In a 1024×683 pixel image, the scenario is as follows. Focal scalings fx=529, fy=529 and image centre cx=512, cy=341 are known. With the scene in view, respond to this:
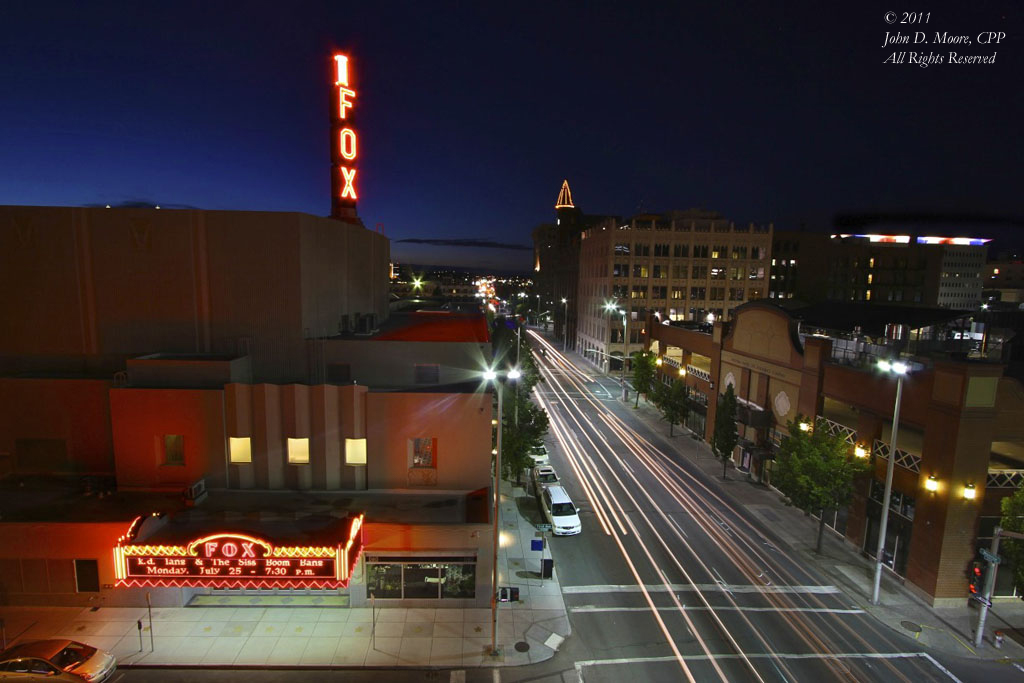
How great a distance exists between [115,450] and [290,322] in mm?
8757

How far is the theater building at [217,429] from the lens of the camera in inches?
766

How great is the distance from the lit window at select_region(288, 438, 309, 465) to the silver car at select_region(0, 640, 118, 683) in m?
8.53

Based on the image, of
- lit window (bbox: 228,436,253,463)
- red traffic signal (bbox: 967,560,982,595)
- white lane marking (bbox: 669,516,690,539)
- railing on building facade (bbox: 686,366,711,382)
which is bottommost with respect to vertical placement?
white lane marking (bbox: 669,516,690,539)

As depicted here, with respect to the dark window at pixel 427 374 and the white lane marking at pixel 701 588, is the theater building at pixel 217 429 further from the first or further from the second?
the white lane marking at pixel 701 588

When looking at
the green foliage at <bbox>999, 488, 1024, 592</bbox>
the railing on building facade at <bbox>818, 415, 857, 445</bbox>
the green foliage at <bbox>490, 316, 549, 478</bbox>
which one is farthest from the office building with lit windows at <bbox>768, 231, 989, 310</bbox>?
the green foliage at <bbox>999, 488, 1024, 592</bbox>

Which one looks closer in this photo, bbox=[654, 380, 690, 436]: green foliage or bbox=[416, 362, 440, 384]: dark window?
bbox=[416, 362, 440, 384]: dark window

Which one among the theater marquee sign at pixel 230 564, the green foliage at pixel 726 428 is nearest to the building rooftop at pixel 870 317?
the green foliage at pixel 726 428

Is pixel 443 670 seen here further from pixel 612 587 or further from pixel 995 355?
pixel 995 355

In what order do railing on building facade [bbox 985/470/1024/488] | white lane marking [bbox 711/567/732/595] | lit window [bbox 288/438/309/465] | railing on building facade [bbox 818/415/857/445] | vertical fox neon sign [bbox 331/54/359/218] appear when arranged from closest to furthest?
railing on building facade [bbox 985/470/1024/488], lit window [bbox 288/438/309/465], white lane marking [bbox 711/567/732/595], railing on building facade [bbox 818/415/857/445], vertical fox neon sign [bbox 331/54/359/218]

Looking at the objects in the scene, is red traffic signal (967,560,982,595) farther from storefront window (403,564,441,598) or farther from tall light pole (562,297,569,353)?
tall light pole (562,297,569,353)

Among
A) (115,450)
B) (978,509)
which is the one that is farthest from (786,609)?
(115,450)

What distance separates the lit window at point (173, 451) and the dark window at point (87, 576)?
436cm

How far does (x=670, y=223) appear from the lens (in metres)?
81.2

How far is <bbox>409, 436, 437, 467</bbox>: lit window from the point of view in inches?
920
